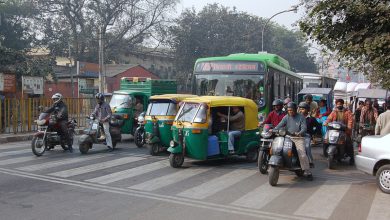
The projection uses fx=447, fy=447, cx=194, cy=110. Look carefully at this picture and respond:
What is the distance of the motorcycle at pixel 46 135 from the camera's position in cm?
1160

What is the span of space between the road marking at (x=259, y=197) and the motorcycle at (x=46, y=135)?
622 centimetres

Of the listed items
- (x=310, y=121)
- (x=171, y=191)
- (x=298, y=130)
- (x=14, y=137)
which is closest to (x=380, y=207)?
(x=298, y=130)

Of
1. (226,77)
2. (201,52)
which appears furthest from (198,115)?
(201,52)

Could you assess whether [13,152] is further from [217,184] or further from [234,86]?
[234,86]

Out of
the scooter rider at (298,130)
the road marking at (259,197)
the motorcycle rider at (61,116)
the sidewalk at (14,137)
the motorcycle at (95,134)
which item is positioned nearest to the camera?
the road marking at (259,197)

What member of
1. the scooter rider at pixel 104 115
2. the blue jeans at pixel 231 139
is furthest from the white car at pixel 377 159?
the scooter rider at pixel 104 115

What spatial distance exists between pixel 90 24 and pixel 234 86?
31.7 m

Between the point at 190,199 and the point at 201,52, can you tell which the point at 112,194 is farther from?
the point at 201,52

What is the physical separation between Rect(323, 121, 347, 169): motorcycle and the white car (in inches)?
74.8

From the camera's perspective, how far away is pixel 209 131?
10523 millimetres

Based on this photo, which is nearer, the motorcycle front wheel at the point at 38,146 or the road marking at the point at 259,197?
the road marking at the point at 259,197

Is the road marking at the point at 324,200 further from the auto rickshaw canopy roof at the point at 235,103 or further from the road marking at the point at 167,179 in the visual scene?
the auto rickshaw canopy roof at the point at 235,103

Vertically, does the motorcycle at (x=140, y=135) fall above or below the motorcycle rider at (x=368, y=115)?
Answer: below

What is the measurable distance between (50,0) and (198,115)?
35597 millimetres
